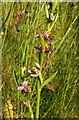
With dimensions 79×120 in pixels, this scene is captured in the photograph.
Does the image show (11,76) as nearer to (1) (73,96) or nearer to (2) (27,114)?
(2) (27,114)

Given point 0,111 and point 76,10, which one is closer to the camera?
point 0,111

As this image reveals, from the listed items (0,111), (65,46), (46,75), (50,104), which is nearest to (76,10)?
(65,46)

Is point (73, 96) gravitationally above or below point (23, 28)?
below

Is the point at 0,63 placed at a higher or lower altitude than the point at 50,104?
higher

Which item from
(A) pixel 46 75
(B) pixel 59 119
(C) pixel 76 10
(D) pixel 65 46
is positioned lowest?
(B) pixel 59 119

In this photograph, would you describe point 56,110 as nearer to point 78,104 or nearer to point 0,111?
point 78,104

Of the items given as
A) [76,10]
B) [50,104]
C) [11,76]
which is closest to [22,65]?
[11,76]
